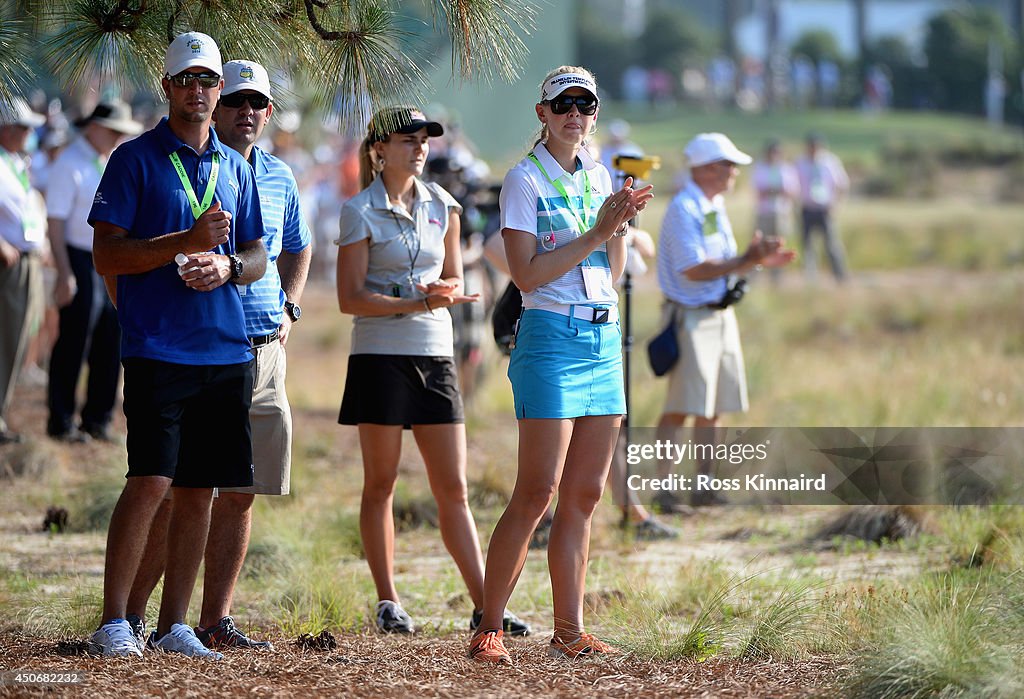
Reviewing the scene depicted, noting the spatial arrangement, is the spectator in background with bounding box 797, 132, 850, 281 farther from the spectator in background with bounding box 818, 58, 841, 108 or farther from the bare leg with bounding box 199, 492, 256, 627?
the spectator in background with bounding box 818, 58, 841, 108

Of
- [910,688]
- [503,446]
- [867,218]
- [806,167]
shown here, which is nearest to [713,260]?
[503,446]

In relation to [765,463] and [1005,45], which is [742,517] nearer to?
[765,463]

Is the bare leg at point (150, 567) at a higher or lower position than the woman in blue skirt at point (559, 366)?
lower

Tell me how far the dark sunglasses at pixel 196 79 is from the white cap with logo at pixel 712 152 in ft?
11.3

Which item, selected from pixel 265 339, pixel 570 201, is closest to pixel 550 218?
pixel 570 201

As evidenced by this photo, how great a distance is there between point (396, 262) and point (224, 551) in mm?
1336

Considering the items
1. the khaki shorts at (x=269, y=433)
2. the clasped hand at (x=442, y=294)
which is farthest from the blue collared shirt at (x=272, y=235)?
the clasped hand at (x=442, y=294)

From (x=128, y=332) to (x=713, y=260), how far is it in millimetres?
3735

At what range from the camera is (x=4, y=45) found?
5.18 metres

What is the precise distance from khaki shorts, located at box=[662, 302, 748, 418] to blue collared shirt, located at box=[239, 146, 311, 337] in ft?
8.69

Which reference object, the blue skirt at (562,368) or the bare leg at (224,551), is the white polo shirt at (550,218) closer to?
the blue skirt at (562,368)

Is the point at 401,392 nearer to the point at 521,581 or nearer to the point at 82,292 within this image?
the point at 521,581

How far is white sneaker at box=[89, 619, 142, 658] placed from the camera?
4.71 metres

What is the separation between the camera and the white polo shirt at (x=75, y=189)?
8.88m
